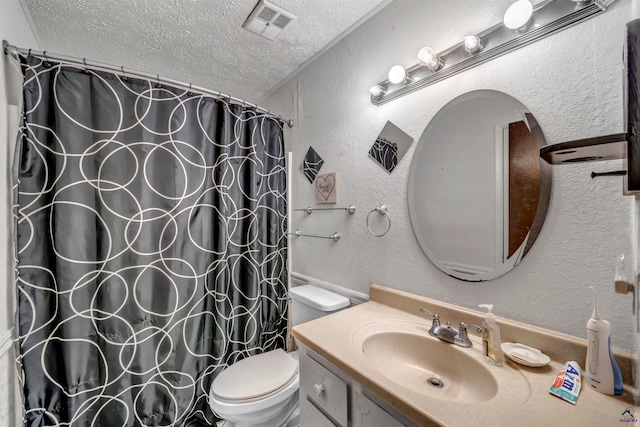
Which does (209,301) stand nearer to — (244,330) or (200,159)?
(244,330)

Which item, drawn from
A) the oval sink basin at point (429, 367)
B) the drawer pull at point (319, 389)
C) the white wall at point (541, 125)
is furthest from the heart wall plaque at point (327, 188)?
the drawer pull at point (319, 389)

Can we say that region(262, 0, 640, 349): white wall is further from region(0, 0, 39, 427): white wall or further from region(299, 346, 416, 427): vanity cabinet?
region(0, 0, 39, 427): white wall

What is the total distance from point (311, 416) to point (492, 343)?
69 cm

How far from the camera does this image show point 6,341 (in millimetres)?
988

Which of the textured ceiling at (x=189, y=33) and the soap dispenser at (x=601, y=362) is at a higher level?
the textured ceiling at (x=189, y=33)

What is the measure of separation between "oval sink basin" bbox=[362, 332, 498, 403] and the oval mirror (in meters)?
0.30

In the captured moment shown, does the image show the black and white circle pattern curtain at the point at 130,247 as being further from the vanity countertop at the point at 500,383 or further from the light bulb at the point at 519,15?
the light bulb at the point at 519,15

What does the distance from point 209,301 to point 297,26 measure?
5.54 ft

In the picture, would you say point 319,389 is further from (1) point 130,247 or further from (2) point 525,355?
(1) point 130,247

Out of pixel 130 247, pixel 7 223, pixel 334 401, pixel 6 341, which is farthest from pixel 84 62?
pixel 334 401

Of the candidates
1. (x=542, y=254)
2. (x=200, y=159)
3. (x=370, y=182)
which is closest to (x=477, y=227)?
(x=542, y=254)

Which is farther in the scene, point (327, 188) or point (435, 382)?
point (327, 188)

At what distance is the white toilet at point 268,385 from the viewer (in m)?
1.11

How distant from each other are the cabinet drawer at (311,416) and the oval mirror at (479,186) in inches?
28.3
